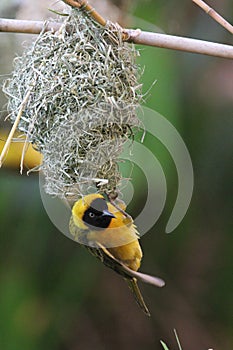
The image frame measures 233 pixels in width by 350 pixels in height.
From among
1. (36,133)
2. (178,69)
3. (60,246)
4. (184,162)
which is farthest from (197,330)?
(36,133)

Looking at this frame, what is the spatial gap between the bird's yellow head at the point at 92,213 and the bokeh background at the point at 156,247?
67 centimetres

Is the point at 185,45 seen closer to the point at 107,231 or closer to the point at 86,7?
the point at 86,7

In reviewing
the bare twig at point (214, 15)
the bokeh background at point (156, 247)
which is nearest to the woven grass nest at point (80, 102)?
the bare twig at point (214, 15)

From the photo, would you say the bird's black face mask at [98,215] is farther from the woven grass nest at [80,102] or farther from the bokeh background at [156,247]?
the bokeh background at [156,247]

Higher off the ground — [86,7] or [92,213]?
[86,7]

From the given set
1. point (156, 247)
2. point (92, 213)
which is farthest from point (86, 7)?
point (156, 247)

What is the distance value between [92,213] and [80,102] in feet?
0.64

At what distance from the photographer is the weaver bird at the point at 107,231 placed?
3.72 ft

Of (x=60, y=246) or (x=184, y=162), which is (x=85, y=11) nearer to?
(x=184, y=162)

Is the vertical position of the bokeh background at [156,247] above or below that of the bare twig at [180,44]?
below

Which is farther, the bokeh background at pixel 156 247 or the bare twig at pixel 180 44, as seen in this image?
the bokeh background at pixel 156 247

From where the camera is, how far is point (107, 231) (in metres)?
1.19

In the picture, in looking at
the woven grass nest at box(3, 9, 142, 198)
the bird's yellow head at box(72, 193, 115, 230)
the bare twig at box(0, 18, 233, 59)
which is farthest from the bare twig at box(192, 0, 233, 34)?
the bird's yellow head at box(72, 193, 115, 230)

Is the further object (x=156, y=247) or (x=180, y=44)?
(x=156, y=247)
